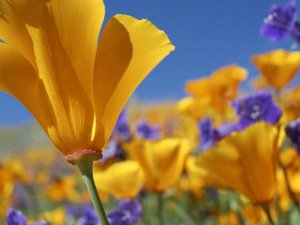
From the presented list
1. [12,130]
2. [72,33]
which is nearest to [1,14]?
[72,33]

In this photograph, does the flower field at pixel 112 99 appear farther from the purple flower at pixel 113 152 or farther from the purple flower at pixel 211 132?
the purple flower at pixel 113 152

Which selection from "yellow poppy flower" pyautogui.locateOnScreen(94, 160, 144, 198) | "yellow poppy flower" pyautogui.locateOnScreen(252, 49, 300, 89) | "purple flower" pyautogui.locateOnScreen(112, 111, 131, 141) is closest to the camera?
"yellow poppy flower" pyautogui.locateOnScreen(94, 160, 144, 198)

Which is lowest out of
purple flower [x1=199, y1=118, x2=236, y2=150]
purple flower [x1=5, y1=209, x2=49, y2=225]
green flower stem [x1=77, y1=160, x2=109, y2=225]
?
green flower stem [x1=77, y1=160, x2=109, y2=225]

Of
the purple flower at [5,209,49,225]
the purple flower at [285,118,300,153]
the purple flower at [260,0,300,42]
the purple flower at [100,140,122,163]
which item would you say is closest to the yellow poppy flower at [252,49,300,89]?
the purple flower at [260,0,300,42]

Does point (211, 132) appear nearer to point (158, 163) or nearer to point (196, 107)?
point (158, 163)

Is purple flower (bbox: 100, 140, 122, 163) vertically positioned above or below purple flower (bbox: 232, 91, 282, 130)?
above

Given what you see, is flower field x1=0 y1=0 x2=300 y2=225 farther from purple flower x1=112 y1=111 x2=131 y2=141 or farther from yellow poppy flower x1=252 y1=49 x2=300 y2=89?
purple flower x1=112 y1=111 x2=131 y2=141

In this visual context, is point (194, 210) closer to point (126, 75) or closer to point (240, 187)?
point (240, 187)
